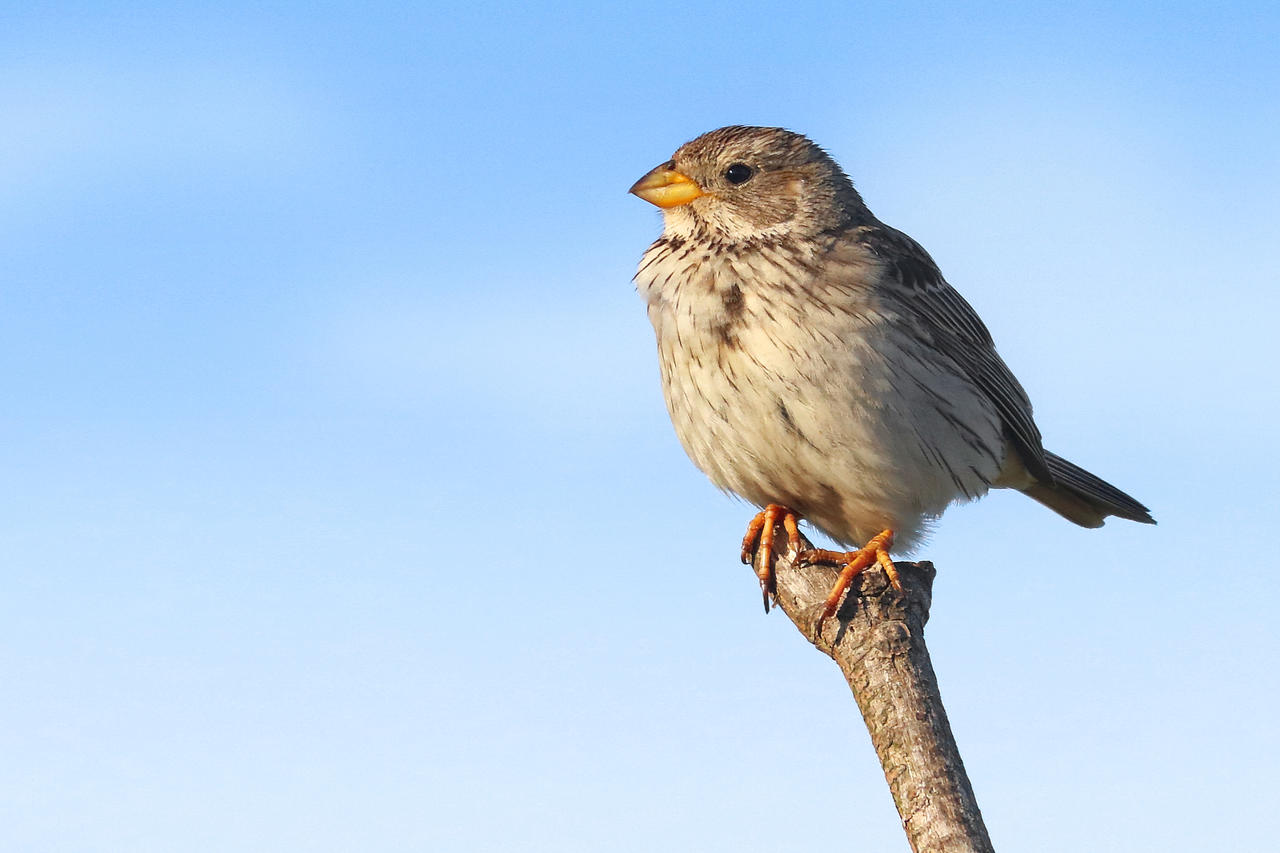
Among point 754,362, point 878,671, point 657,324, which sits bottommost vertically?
point 878,671

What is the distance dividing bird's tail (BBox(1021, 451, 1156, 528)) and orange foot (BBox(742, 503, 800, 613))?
6.89 ft

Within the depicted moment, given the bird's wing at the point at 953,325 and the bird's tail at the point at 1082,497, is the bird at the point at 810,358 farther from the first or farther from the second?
the bird's tail at the point at 1082,497

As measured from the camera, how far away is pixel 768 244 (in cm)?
729

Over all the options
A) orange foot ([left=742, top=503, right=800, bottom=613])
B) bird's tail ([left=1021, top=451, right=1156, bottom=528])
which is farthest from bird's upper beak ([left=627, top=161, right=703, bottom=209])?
bird's tail ([left=1021, top=451, right=1156, bottom=528])

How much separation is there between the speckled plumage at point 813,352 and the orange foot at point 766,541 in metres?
0.11

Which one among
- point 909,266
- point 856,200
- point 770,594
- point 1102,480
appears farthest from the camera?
point 1102,480

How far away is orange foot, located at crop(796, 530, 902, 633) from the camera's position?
656 cm

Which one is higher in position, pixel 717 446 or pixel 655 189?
pixel 655 189

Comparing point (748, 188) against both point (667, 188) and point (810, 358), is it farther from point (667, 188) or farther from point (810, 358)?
point (810, 358)

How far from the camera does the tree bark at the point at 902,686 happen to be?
5680 millimetres

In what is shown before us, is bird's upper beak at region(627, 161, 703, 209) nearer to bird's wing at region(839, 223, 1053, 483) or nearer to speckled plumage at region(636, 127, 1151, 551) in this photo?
speckled plumage at region(636, 127, 1151, 551)

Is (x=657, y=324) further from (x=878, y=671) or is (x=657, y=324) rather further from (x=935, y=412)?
(x=878, y=671)

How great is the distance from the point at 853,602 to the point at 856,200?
9.24ft

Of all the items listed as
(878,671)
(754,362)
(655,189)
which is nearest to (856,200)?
(655,189)
